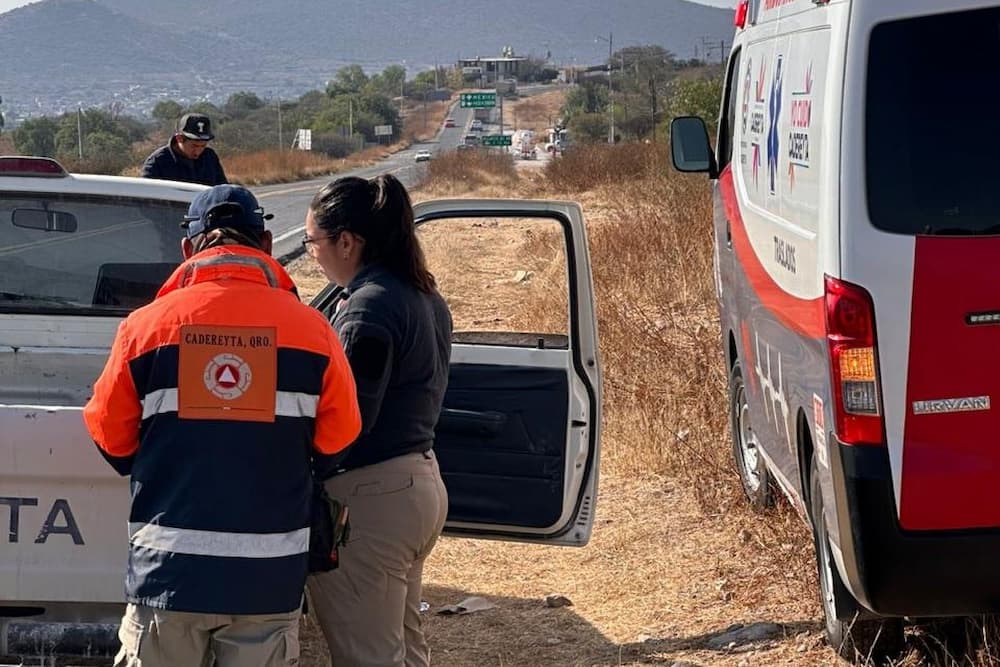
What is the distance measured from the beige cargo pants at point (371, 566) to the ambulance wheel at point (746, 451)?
3.17 meters

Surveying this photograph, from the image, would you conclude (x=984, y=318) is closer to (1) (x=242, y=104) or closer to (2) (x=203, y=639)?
(2) (x=203, y=639)

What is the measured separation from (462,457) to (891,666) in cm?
161

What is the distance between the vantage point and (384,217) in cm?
404

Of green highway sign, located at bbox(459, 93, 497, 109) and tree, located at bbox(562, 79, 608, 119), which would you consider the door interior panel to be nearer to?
green highway sign, located at bbox(459, 93, 497, 109)

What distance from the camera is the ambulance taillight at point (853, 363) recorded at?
13.6 feet

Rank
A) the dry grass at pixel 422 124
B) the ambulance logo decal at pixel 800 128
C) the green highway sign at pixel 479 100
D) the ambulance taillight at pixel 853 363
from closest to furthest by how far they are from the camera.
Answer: the ambulance taillight at pixel 853 363
the ambulance logo decal at pixel 800 128
the green highway sign at pixel 479 100
the dry grass at pixel 422 124

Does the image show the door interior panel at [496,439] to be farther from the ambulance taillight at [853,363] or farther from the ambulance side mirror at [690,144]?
the ambulance side mirror at [690,144]

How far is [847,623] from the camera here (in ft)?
16.1

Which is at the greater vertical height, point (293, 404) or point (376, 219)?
point (376, 219)

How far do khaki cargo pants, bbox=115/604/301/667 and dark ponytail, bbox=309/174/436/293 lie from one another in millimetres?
1053

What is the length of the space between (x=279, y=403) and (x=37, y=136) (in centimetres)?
9609

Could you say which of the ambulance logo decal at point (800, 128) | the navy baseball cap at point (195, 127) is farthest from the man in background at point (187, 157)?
the ambulance logo decal at point (800, 128)

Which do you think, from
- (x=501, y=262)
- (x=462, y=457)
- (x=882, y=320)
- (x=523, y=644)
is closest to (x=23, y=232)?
(x=462, y=457)

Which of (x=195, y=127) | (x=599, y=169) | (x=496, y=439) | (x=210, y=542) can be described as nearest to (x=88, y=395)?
(x=496, y=439)
